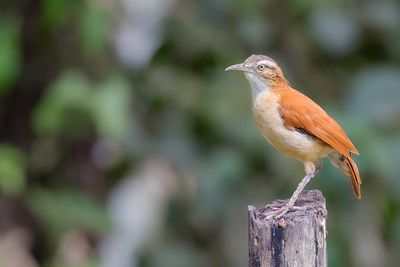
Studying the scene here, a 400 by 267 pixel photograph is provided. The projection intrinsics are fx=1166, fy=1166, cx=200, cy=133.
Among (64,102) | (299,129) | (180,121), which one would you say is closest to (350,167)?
(299,129)

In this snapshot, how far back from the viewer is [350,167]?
566 cm

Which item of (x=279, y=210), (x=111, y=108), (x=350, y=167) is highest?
(x=111, y=108)

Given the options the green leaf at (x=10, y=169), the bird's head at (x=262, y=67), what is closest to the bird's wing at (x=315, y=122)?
the bird's head at (x=262, y=67)

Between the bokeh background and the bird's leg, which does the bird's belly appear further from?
the bokeh background

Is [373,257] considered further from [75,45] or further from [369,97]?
[75,45]

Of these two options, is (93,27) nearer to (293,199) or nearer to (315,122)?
(315,122)

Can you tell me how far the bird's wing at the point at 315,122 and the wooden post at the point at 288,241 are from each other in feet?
2.12

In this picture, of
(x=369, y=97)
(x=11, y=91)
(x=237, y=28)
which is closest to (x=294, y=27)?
(x=237, y=28)

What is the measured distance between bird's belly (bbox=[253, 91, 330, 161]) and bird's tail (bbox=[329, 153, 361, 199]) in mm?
148

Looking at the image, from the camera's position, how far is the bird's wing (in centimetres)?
532

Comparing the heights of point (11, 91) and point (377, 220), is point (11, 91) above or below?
above

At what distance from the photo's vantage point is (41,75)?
840 cm

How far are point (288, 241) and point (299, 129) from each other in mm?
915

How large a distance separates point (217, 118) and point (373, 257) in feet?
5.33
